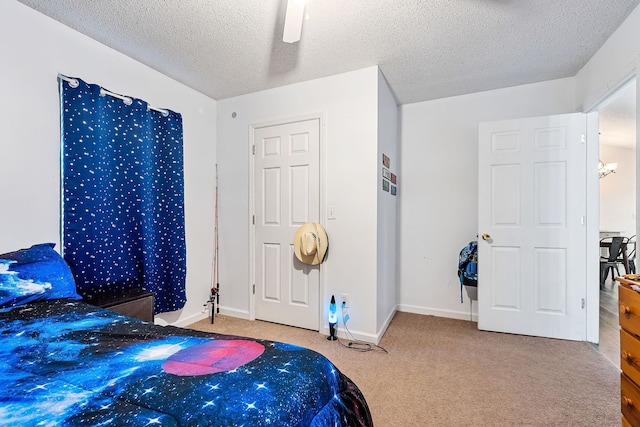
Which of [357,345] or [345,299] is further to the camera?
[345,299]

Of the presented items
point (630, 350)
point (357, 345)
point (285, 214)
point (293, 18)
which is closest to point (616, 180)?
point (630, 350)

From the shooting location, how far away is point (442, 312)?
3.31m

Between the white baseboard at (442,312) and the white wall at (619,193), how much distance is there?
4.74 metres

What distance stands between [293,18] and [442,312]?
318 centimetres

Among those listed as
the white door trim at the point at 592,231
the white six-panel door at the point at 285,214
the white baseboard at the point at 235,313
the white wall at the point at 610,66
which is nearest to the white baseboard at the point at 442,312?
the white door trim at the point at 592,231

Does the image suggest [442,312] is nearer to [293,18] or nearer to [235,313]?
[235,313]

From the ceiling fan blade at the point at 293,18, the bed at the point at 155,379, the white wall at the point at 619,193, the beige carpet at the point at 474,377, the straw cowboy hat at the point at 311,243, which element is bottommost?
the beige carpet at the point at 474,377

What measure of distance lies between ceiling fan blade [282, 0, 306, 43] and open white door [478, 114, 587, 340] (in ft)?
7.26

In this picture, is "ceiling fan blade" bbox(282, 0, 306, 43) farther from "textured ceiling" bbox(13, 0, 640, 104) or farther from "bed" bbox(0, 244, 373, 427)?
"bed" bbox(0, 244, 373, 427)

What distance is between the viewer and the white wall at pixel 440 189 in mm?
3219

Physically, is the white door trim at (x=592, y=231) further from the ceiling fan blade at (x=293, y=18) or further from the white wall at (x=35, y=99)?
the white wall at (x=35, y=99)

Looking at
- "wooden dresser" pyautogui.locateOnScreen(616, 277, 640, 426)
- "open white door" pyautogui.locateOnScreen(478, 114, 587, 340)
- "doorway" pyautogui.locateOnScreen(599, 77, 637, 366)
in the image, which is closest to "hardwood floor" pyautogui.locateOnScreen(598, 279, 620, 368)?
"doorway" pyautogui.locateOnScreen(599, 77, 637, 366)

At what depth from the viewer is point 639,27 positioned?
1861 millimetres

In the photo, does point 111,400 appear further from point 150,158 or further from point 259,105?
point 259,105
